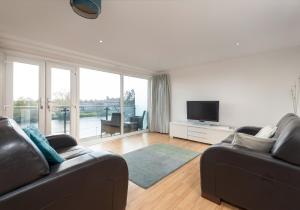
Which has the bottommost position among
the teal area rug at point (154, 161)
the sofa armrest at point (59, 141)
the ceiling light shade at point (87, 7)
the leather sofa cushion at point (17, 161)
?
the teal area rug at point (154, 161)

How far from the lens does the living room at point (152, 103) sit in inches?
49.6

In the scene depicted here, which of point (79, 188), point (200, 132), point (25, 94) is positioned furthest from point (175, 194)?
point (25, 94)

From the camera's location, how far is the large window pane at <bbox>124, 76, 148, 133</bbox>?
502 centimetres

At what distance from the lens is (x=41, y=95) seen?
3100 millimetres

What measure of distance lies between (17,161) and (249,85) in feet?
14.2

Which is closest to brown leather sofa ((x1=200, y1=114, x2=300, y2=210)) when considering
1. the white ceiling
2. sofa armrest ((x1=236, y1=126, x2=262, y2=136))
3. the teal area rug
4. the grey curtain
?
the teal area rug

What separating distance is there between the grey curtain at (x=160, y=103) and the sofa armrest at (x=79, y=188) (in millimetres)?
3879

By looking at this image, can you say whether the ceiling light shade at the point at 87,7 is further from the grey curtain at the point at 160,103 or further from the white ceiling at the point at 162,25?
the grey curtain at the point at 160,103

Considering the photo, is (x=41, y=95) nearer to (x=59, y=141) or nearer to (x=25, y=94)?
(x=25, y=94)

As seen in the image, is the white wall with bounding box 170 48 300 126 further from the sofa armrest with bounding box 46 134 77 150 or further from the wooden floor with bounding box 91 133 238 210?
the sofa armrest with bounding box 46 134 77 150

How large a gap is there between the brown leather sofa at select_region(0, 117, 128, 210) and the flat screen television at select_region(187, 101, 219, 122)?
3.32 meters

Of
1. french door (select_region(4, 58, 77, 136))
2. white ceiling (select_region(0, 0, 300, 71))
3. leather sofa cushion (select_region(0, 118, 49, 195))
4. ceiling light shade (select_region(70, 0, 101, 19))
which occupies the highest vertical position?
white ceiling (select_region(0, 0, 300, 71))

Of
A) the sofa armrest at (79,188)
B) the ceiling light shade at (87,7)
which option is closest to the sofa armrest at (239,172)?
the sofa armrest at (79,188)

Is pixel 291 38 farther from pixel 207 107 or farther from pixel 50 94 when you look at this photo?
pixel 50 94
